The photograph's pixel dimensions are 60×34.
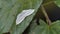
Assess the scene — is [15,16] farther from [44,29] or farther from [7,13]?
[44,29]

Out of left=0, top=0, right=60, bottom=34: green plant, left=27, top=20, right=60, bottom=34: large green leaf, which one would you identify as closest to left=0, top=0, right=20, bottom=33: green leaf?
left=0, top=0, right=60, bottom=34: green plant

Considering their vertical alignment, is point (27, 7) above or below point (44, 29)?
above

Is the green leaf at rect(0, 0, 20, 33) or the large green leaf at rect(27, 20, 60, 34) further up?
the green leaf at rect(0, 0, 20, 33)

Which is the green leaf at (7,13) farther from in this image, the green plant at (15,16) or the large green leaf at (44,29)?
the large green leaf at (44,29)

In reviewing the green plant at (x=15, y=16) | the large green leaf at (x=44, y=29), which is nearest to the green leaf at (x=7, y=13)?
the green plant at (x=15, y=16)

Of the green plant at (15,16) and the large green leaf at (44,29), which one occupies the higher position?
the green plant at (15,16)

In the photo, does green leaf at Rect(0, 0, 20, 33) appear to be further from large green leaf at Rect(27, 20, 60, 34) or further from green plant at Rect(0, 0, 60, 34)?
large green leaf at Rect(27, 20, 60, 34)

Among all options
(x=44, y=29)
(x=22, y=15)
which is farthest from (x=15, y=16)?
(x=44, y=29)

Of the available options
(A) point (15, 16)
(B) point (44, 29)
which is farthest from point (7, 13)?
(B) point (44, 29)

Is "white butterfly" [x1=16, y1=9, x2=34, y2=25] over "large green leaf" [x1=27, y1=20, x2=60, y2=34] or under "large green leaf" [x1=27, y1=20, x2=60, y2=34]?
over

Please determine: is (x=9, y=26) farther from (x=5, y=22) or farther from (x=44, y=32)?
(x=44, y=32)

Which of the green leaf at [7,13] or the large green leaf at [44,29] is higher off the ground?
the green leaf at [7,13]

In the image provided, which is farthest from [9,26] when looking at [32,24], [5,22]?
[32,24]
